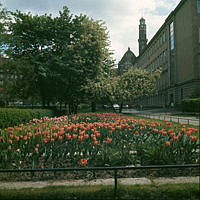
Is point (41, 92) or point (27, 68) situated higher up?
point (27, 68)

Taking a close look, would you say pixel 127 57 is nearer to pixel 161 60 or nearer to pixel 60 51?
pixel 161 60

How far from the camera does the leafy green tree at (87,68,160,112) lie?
76.1 ft

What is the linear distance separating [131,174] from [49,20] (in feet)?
72.9

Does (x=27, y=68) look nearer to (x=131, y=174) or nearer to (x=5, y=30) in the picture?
(x=5, y=30)

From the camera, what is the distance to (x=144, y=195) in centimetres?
301

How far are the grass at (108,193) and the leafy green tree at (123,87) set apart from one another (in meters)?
19.1

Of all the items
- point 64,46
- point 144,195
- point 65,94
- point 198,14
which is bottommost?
point 144,195

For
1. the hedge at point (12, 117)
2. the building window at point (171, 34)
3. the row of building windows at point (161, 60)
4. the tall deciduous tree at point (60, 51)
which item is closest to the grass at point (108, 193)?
the hedge at point (12, 117)

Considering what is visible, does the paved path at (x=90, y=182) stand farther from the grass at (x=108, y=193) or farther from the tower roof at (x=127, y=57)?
the tower roof at (x=127, y=57)

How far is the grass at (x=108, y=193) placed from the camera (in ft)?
9.71

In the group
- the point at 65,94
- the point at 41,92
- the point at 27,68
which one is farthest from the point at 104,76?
the point at 27,68

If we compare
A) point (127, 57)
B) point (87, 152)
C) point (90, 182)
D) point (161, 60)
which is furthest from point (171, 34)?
point (127, 57)

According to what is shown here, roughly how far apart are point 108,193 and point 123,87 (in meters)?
22.7

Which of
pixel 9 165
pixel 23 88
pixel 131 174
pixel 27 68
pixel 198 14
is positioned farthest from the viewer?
pixel 198 14
